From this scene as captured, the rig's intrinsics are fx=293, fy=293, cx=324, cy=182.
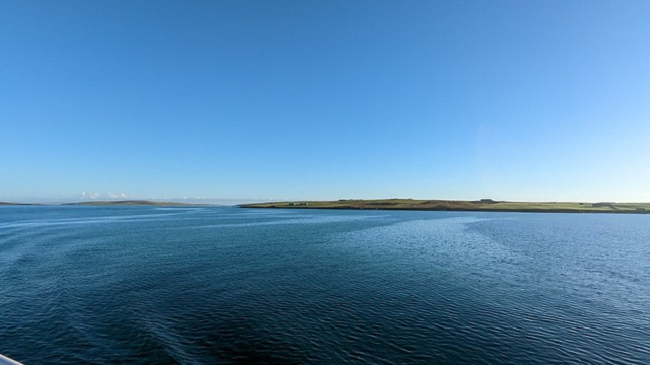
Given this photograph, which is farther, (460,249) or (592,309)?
(460,249)

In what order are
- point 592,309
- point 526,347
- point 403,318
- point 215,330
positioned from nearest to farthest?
point 526,347 → point 215,330 → point 403,318 → point 592,309

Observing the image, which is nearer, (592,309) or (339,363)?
(339,363)

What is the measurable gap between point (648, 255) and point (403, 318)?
6560cm

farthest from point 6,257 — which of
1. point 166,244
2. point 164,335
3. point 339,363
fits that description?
point 339,363

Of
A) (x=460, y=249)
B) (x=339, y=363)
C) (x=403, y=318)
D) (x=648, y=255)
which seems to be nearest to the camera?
(x=339, y=363)

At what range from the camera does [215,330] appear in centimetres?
2294

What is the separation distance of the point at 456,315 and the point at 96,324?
100 ft

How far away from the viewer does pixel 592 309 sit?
92.5 ft

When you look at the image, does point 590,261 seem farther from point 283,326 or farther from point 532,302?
point 283,326

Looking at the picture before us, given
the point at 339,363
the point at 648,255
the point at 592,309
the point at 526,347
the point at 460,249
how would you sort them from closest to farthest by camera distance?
the point at 339,363, the point at 526,347, the point at 592,309, the point at 648,255, the point at 460,249

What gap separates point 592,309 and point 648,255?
48468mm

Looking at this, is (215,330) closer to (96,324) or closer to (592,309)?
(96,324)

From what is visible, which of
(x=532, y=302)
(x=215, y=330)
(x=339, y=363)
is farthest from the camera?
(x=532, y=302)

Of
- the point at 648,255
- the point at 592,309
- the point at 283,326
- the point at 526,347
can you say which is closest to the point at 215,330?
the point at 283,326
